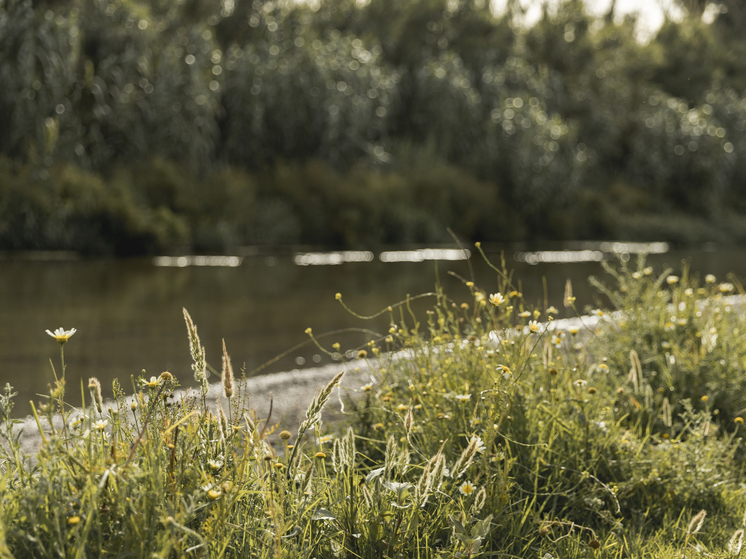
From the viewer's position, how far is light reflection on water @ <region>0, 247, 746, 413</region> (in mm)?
5539

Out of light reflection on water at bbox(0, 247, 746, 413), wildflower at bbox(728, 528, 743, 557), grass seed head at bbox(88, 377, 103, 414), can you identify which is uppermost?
grass seed head at bbox(88, 377, 103, 414)

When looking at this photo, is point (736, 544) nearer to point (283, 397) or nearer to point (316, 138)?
point (283, 397)

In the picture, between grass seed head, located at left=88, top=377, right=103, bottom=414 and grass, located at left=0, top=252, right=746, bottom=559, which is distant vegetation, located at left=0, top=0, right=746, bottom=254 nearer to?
grass, located at left=0, top=252, right=746, bottom=559

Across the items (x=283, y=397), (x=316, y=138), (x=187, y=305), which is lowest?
(x=187, y=305)

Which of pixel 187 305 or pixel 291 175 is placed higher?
pixel 291 175

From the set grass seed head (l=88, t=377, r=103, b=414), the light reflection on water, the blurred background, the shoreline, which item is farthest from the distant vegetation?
grass seed head (l=88, t=377, r=103, b=414)

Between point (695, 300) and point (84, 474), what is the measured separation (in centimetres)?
387

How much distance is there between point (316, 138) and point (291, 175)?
204cm

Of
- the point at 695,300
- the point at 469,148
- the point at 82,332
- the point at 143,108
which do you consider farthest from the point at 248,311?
the point at 469,148

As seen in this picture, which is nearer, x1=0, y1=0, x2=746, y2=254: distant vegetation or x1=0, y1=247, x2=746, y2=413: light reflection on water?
x1=0, y1=247, x2=746, y2=413: light reflection on water

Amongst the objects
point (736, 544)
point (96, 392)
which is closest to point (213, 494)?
point (96, 392)

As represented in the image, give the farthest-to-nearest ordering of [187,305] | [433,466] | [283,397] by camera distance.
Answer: [187,305], [283,397], [433,466]

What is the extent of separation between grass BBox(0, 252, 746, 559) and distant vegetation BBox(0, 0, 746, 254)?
9484mm

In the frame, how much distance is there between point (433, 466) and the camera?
76.7 inches
